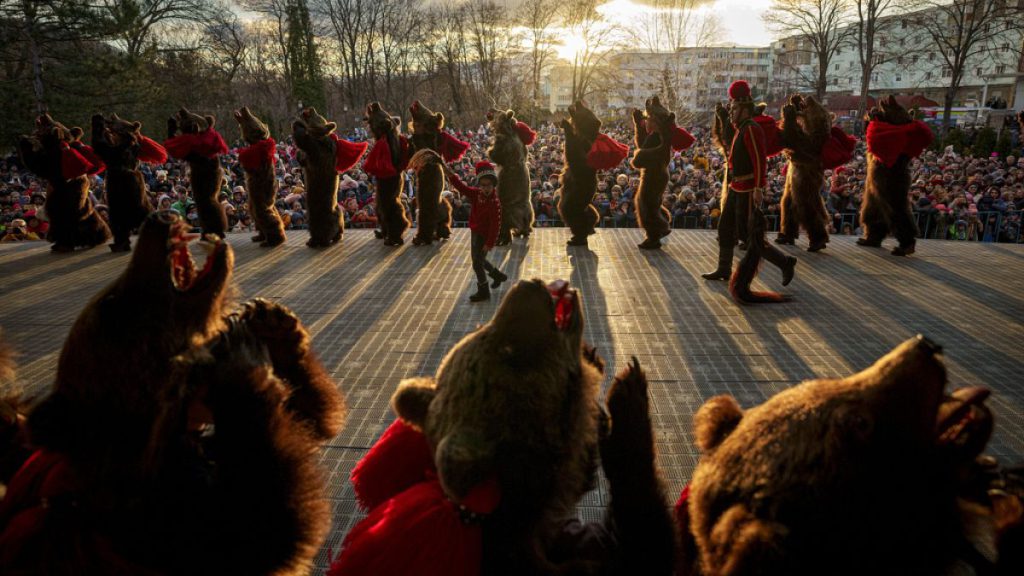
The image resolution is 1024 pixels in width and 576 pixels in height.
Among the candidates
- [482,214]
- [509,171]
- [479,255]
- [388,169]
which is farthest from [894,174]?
[388,169]

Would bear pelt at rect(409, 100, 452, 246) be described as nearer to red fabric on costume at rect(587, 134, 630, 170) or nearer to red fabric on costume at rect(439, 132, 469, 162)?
red fabric on costume at rect(439, 132, 469, 162)

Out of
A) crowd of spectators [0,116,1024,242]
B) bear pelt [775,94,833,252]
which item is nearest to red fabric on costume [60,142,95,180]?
crowd of spectators [0,116,1024,242]

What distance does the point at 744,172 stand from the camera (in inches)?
263

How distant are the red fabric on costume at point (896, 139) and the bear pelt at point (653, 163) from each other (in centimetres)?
282

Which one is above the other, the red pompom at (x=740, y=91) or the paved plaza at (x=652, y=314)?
the red pompom at (x=740, y=91)

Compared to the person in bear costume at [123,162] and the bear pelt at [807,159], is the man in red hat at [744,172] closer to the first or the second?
the bear pelt at [807,159]

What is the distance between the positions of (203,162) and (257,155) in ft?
2.87

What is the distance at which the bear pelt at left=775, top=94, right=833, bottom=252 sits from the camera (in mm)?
8492

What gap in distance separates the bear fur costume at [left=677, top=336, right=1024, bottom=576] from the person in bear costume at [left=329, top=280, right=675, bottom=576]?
372 millimetres

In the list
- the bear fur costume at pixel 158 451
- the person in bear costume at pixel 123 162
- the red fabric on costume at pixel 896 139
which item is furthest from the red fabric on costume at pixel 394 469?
the person in bear costume at pixel 123 162

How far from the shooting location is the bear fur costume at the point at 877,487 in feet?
4.22

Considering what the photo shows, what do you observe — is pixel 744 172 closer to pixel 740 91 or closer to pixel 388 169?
pixel 740 91

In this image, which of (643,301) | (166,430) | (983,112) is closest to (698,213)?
(643,301)

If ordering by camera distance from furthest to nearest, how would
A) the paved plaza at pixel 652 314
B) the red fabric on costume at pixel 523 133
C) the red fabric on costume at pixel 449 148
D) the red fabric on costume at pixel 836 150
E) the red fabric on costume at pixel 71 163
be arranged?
the red fabric on costume at pixel 449 148 < the red fabric on costume at pixel 523 133 < the red fabric on costume at pixel 71 163 < the red fabric on costume at pixel 836 150 < the paved plaza at pixel 652 314
